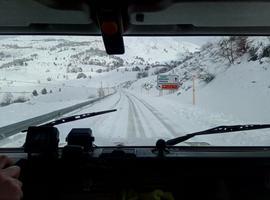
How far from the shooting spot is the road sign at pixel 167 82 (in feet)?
10.8

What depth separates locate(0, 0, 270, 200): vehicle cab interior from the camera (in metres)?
3.29

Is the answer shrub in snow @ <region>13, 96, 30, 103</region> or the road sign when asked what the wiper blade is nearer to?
the road sign

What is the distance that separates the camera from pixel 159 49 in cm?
342

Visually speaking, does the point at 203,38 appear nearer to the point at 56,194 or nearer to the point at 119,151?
the point at 119,151

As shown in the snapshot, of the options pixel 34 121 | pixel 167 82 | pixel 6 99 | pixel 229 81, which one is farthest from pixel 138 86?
pixel 6 99

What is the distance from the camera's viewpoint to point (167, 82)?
131 inches

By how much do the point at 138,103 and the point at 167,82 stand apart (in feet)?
1.17

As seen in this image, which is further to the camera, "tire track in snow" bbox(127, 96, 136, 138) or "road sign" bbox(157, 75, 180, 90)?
"tire track in snow" bbox(127, 96, 136, 138)

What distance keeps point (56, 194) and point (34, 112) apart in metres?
0.66

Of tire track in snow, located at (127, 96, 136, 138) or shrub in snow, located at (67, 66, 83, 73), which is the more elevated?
shrub in snow, located at (67, 66, 83, 73)

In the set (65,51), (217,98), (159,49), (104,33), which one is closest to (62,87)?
(65,51)

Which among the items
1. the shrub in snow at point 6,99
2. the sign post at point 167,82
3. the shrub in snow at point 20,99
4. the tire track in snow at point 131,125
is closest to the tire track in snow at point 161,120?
the tire track in snow at point 131,125

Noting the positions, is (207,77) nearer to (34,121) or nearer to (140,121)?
(140,121)

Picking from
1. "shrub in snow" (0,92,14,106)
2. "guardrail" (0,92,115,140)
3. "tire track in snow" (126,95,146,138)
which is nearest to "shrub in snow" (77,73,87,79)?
"guardrail" (0,92,115,140)
